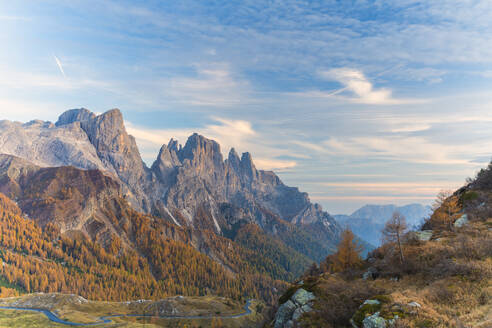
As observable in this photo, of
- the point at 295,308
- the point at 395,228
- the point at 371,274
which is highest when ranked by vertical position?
the point at 395,228

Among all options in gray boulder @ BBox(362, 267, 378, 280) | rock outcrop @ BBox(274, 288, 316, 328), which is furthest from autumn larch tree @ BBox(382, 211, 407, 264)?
rock outcrop @ BBox(274, 288, 316, 328)

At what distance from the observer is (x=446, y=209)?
194ft

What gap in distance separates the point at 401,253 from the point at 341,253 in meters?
34.8

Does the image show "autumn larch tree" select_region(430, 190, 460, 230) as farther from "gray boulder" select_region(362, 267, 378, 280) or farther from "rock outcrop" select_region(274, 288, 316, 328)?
"rock outcrop" select_region(274, 288, 316, 328)

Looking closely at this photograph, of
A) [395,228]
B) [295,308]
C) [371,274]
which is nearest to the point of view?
[295,308]

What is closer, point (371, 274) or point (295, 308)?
point (295, 308)

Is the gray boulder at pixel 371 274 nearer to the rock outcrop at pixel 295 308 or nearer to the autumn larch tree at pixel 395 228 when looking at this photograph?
the autumn larch tree at pixel 395 228

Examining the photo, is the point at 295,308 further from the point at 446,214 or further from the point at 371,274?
the point at 446,214

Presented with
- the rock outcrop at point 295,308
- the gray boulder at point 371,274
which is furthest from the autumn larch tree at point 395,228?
the rock outcrop at point 295,308

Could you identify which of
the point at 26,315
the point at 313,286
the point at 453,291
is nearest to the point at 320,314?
the point at 313,286

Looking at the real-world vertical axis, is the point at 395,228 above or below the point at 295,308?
above

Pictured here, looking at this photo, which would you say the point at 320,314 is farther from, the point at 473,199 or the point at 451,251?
the point at 473,199

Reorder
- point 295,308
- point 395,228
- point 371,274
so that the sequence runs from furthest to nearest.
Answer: point 395,228
point 371,274
point 295,308

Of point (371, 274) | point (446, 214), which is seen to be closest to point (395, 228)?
point (371, 274)
